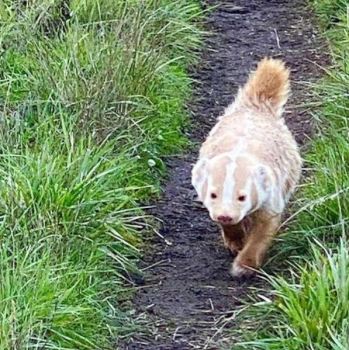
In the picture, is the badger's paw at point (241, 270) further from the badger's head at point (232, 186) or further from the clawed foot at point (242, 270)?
the badger's head at point (232, 186)

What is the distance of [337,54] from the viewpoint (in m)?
8.09

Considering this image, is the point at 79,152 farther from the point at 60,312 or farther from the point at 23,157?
the point at 60,312

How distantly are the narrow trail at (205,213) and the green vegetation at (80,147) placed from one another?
0.42 ft

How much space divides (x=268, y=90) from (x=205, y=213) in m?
0.73

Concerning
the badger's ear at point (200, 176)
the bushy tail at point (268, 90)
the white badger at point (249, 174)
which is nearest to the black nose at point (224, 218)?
the white badger at point (249, 174)

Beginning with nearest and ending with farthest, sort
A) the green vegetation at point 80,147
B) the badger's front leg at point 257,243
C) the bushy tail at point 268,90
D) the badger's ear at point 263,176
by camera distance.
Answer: the green vegetation at point 80,147
the badger's ear at point 263,176
the badger's front leg at point 257,243
the bushy tail at point 268,90

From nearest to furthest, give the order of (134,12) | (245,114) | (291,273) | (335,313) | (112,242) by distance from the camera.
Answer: (335,313) < (291,273) < (112,242) < (245,114) < (134,12)

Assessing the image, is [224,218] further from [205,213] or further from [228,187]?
[205,213]

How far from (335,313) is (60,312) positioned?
1.09 m

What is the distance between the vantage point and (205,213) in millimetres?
6590

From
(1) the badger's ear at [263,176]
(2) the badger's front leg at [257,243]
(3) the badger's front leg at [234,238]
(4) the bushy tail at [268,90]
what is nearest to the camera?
(1) the badger's ear at [263,176]

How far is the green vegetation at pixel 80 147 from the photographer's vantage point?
16.4ft

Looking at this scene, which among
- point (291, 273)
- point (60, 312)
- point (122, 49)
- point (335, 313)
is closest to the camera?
point (335, 313)

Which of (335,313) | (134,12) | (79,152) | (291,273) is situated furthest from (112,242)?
(134,12)
